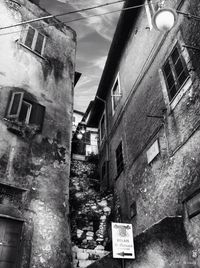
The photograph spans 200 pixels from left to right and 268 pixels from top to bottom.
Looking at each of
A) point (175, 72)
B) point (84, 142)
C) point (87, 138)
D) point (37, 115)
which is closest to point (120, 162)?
point (37, 115)

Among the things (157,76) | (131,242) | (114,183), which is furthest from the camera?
(114,183)

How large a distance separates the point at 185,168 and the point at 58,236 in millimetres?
3799

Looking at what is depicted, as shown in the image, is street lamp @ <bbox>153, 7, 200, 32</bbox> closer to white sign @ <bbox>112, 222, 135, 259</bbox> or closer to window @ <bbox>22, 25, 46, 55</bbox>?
white sign @ <bbox>112, 222, 135, 259</bbox>

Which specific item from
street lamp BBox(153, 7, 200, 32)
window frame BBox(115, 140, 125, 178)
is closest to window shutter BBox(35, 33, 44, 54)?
window frame BBox(115, 140, 125, 178)

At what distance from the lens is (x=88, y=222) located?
927 cm

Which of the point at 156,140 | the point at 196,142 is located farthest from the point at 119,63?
the point at 196,142

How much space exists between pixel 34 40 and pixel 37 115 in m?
3.76

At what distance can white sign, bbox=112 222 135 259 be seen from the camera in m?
5.40

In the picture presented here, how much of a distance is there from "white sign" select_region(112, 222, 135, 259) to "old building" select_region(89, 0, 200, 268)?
18cm

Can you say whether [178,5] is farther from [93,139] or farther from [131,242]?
[93,139]

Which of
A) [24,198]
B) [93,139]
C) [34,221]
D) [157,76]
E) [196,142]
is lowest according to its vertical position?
[34,221]

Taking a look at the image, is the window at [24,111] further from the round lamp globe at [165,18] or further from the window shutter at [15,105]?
the round lamp globe at [165,18]

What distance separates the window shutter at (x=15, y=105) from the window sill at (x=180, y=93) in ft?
15.0

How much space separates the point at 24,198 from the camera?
660cm
